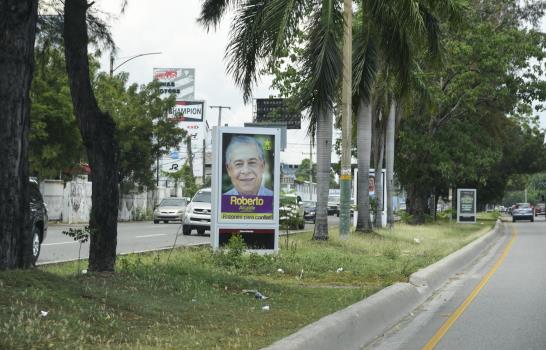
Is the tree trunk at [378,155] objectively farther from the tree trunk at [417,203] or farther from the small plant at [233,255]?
the small plant at [233,255]

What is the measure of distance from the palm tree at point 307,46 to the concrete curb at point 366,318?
5903 mm

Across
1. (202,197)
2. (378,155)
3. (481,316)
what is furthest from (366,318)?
(378,155)

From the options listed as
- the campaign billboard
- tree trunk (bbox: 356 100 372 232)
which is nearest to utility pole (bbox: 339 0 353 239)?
tree trunk (bbox: 356 100 372 232)

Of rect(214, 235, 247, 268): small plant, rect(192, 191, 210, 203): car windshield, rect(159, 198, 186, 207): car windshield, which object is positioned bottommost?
rect(214, 235, 247, 268): small plant

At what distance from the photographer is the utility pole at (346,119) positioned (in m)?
21.0

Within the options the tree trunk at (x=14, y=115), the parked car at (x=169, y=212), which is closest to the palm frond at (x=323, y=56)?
the tree trunk at (x=14, y=115)

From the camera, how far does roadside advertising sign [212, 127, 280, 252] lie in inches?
635

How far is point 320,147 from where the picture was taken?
21578 mm

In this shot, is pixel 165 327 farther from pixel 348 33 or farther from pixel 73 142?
pixel 73 142

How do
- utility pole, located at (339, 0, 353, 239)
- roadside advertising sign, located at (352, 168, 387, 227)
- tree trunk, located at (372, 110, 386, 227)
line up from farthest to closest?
tree trunk, located at (372, 110, 386, 227), roadside advertising sign, located at (352, 168, 387, 227), utility pole, located at (339, 0, 353, 239)

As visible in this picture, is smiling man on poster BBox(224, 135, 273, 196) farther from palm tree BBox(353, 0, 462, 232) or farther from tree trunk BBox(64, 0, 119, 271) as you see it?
tree trunk BBox(64, 0, 119, 271)

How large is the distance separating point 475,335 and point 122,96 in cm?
3937

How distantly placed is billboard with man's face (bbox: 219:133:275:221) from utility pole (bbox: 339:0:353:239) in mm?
5652

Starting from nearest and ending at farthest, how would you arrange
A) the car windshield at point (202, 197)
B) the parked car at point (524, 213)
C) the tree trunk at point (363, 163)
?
1. the tree trunk at point (363, 163)
2. the car windshield at point (202, 197)
3. the parked car at point (524, 213)
